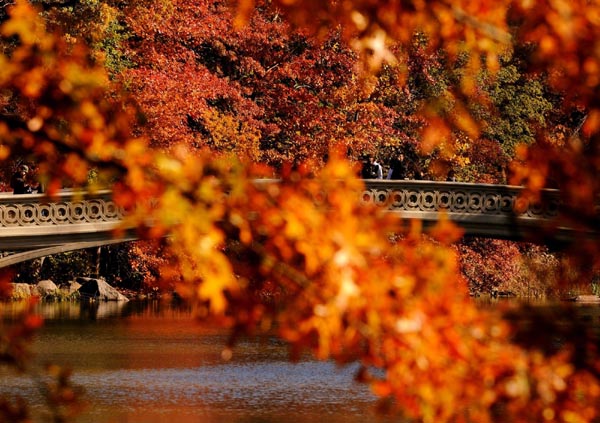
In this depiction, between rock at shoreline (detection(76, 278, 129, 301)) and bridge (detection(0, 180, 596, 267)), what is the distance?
14.9m

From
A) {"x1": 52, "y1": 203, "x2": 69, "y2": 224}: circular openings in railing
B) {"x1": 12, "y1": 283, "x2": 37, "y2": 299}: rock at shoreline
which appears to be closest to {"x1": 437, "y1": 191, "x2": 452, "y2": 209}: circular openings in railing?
{"x1": 52, "y1": 203, "x2": 69, "y2": 224}: circular openings in railing

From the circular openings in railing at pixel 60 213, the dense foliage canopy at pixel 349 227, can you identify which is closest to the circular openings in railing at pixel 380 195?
the circular openings in railing at pixel 60 213

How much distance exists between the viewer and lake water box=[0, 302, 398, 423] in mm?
22641

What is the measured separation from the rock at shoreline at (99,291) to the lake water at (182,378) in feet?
18.0

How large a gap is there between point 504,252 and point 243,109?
12019 millimetres

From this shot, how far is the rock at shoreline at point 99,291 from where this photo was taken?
4400 centimetres

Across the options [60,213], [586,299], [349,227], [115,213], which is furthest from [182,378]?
[586,299]

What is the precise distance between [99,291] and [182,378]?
17356mm

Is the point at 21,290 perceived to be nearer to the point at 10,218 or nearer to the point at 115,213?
the point at 115,213

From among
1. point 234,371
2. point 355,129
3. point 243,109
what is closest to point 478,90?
point 355,129

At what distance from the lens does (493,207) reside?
29.3m

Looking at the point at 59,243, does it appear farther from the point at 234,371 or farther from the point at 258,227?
the point at 258,227

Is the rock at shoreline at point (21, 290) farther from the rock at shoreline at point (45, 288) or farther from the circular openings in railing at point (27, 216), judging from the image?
the circular openings in railing at point (27, 216)

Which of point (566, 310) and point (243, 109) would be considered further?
point (243, 109)
